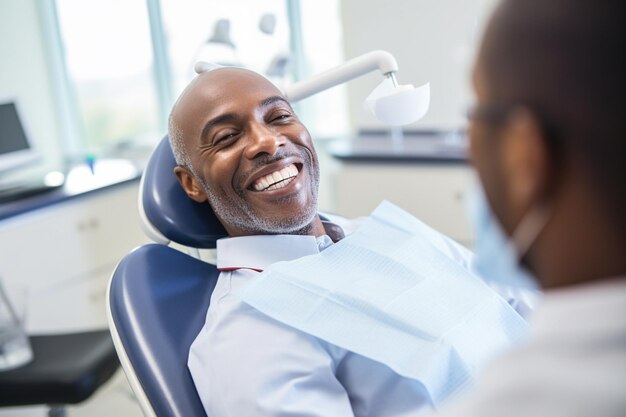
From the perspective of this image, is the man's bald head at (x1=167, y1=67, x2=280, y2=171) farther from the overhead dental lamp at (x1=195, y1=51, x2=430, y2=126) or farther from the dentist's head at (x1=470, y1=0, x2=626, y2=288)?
the dentist's head at (x1=470, y1=0, x2=626, y2=288)

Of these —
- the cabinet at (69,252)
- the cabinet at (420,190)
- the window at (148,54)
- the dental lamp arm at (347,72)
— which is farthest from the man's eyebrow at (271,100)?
the window at (148,54)

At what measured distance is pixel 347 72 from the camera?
1450 millimetres

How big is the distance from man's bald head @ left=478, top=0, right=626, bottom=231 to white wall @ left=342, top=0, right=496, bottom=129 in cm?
208

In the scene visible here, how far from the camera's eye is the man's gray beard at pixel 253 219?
132 cm

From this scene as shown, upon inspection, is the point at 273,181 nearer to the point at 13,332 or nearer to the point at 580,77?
the point at 580,77

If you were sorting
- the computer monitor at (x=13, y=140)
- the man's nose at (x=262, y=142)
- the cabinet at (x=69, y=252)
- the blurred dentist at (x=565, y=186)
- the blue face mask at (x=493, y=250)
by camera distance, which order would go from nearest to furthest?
the blurred dentist at (x=565, y=186)
the blue face mask at (x=493, y=250)
the man's nose at (x=262, y=142)
the cabinet at (x=69, y=252)
the computer monitor at (x=13, y=140)

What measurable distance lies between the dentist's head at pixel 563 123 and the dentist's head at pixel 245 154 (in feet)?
2.59

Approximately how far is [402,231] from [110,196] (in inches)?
72.1

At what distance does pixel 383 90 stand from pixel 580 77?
88 centimetres

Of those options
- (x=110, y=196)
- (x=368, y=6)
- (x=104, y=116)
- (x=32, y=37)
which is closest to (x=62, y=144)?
(x=104, y=116)

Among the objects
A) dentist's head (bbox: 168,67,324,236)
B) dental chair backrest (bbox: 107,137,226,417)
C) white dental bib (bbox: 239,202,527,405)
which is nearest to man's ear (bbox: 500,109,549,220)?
white dental bib (bbox: 239,202,527,405)

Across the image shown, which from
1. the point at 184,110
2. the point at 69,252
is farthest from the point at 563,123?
the point at 69,252

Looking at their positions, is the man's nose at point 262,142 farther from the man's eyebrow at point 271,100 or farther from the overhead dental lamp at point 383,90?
the overhead dental lamp at point 383,90

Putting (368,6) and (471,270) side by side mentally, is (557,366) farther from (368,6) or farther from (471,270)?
(368,6)
